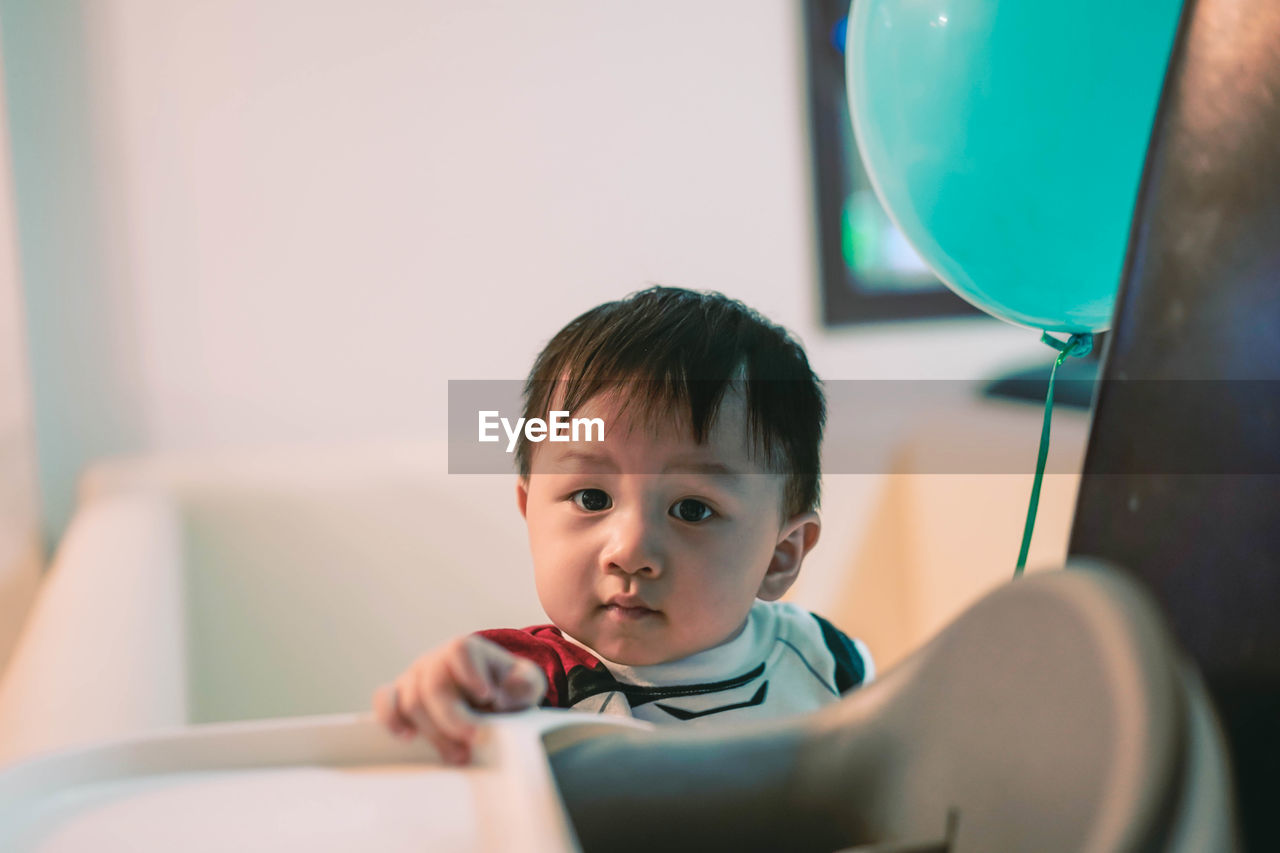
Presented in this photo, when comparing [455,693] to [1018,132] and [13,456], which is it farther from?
[13,456]

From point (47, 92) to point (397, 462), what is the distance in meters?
0.88

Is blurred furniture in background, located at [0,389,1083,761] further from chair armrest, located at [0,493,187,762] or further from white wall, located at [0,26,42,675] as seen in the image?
white wall, located at [0,26,42,675]

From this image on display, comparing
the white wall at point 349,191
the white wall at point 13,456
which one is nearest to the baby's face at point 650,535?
the white wall at point 349,191

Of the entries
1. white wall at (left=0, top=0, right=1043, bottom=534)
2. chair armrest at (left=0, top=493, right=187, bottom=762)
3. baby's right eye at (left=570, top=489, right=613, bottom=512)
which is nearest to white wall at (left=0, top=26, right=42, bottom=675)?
white wall at (left=0, top=0, right=1043, bottom=534)

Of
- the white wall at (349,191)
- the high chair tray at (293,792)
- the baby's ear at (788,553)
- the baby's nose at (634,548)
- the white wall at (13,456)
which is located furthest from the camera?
the white wall at (349,191)

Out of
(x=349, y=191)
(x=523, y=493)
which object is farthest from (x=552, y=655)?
(x=349, y=191)

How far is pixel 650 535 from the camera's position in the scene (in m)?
0.70

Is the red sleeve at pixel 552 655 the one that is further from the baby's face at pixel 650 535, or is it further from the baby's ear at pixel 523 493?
the baby's ear at pixel 523 493

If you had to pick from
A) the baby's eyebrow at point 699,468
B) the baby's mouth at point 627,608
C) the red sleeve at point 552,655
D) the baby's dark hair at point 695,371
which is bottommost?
the red sleeve at point 552,655

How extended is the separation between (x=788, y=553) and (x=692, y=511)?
13 centimetres

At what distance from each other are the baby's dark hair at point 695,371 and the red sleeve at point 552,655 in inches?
5.3

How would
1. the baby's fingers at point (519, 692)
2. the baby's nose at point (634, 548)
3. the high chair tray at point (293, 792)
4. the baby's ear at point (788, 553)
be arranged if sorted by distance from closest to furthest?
the high chair tray at point (293, 792)
the baby's fingers at point (519, 692)
the baby's nose at point (634, 548)
the baby's ear at point (788, 553)

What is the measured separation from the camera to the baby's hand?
1.30ft

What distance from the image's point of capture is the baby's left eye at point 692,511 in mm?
737
